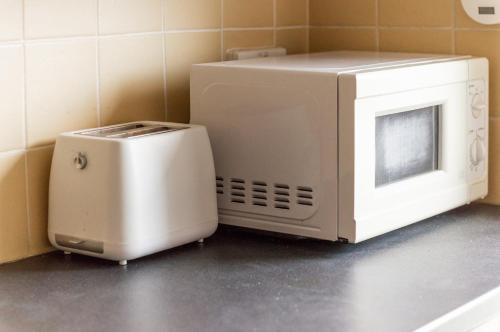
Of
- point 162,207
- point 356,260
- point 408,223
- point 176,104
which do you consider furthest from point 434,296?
point 176,104

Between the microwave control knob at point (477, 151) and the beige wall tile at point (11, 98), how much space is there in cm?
79

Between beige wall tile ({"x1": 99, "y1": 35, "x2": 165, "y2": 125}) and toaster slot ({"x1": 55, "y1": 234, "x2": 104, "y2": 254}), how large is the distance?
22 centimetres

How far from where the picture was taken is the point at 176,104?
1.69 m

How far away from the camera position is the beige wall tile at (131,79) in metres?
1.54

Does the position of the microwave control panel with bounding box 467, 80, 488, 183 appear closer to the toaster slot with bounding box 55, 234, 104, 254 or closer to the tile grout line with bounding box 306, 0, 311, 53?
the tile grout line with bounding box 306, 0, 311, 53

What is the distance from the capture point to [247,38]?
1.83m

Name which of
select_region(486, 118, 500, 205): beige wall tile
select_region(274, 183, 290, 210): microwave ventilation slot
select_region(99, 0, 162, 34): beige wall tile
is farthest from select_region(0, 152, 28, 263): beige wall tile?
select_region(486, 118, 500, 205): beige wall tile

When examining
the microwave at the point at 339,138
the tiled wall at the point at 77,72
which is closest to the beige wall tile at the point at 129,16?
the tiled wall at the point at 77,72

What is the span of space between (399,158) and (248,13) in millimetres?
473

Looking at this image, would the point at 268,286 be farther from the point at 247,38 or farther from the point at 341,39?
the point at 341,39

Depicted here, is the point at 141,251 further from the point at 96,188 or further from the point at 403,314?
the point at 403,314

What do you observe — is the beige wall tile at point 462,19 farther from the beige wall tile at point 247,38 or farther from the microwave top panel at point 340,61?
the beige wall tile at point 247,38

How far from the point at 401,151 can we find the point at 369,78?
0.18 m

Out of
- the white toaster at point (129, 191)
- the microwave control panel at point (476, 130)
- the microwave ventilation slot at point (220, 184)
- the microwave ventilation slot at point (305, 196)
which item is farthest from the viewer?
the microwave control panel at point (476, 130)
